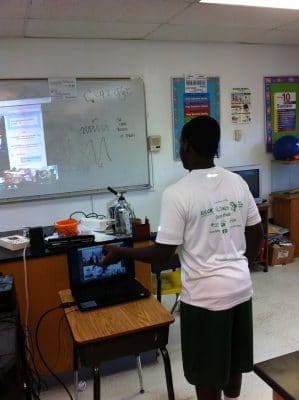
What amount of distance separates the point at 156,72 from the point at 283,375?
3.47m

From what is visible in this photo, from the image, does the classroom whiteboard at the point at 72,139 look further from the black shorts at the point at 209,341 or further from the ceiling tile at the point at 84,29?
the black shorts at the point at 209,341

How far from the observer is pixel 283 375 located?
1.01m

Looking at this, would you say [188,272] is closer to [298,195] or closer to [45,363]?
[45,363]

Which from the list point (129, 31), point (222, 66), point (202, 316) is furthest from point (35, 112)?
point (202, 316)

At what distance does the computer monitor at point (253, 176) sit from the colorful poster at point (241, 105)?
573 millimetres

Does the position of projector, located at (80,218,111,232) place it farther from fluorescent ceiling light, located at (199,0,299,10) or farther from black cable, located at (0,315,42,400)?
fluorescent ceiling light, located at (199,0,299,10)

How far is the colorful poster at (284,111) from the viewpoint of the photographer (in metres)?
4.56

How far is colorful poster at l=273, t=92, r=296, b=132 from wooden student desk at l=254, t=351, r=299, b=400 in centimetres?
390

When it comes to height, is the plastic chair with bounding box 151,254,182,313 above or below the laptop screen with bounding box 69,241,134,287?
below

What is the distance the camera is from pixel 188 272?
155 cm

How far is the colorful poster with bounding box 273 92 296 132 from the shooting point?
4561 mm

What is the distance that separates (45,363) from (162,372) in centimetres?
73

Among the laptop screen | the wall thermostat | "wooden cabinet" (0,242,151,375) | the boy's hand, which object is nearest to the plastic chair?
"wooden cabinet" (0,242,151,375)

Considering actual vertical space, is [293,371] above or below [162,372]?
above
